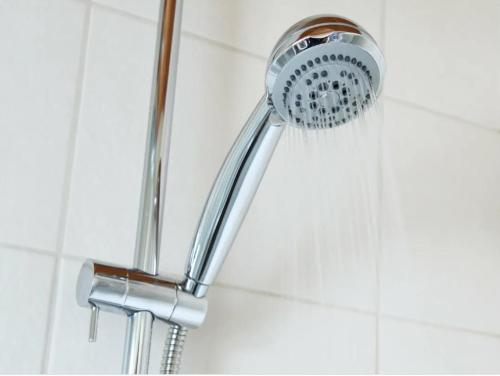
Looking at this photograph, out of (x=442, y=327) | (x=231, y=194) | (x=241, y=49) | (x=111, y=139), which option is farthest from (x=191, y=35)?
(x=442, y=327)

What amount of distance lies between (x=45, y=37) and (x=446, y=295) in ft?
1.68

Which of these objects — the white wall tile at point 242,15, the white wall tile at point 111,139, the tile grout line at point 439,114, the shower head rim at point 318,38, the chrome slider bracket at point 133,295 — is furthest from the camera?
the tile grout line at point 439,114

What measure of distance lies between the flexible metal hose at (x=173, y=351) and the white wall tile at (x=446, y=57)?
1.43 ft

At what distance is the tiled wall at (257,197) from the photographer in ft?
2.66

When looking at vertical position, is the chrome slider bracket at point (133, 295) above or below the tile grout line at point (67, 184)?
below

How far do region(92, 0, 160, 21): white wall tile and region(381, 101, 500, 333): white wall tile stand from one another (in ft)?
0.97

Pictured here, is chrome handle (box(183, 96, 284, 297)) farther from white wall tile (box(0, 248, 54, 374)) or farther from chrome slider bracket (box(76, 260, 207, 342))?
white wall tile (box(0, 248, 54, 374))

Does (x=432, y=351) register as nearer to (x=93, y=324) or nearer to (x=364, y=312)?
(x=364, y=312)

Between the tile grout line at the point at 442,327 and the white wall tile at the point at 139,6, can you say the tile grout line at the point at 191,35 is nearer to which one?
the white wall tile at the point at 139,6

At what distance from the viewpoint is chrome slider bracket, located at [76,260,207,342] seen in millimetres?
722

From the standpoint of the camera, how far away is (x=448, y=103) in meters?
1.10

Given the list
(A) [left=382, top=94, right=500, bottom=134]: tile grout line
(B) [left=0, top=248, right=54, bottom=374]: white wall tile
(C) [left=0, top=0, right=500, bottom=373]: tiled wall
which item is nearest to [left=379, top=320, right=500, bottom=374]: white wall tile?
(C) [left=0, top=0, right=500, bottom=373]: tiled wall

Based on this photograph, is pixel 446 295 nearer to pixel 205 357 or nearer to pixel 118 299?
pixel 205 357

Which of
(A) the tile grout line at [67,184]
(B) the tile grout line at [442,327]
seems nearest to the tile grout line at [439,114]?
(B) the tile grout line at [442,327]
